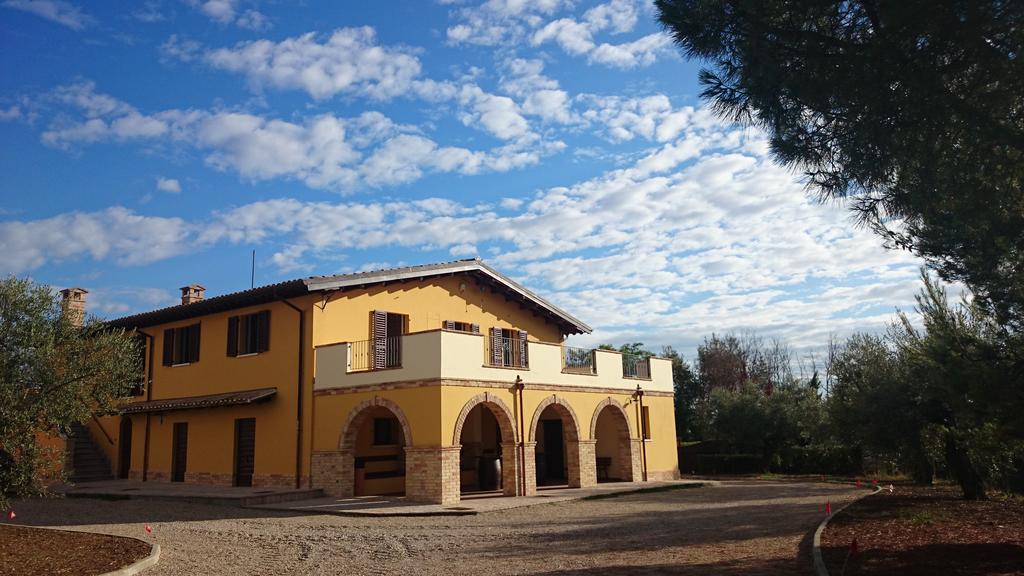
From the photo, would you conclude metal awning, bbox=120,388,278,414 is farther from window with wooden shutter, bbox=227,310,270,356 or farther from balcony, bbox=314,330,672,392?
balcony, bbox=314,330,672,392

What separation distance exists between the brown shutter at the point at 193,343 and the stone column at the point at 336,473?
662cm

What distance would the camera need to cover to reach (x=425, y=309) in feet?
68.6

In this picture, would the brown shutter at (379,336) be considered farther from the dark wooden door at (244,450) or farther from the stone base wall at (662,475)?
the stone base wall at (662,475)

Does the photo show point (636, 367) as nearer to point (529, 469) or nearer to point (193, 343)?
point (529, 469)

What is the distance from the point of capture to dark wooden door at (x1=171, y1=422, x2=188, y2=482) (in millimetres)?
22094

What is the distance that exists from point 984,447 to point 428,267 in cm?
1334

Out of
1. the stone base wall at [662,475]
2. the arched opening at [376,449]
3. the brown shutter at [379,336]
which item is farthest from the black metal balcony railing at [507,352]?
the stone base wall at [662,475]

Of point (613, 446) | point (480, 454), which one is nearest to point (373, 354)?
point (480, 454)

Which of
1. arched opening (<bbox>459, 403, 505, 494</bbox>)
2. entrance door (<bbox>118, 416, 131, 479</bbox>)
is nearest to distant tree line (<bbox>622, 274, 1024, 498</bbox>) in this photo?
arched opening (<bbox>459, 403, 505, 494</bbox>)

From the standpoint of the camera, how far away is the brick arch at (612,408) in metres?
20.7

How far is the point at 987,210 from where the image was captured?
715cm

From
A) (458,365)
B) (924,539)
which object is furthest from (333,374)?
(924,539)

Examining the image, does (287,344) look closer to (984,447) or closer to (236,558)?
→ (236,558)

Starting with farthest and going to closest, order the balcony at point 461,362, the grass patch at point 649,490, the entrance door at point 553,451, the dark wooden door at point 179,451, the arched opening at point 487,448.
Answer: the entrance door at point 553,451
the dark wooden door at point 179,451
the grass patch at point 649,490
the arched opening at point 487,448
the balcony at point 461,362
